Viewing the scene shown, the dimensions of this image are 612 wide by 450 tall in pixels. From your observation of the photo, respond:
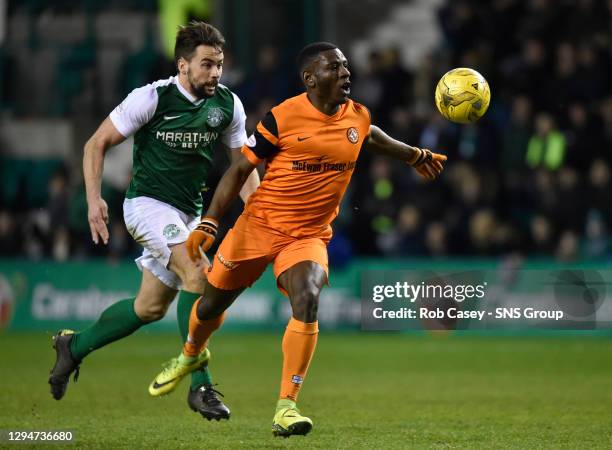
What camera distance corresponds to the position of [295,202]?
7312mm

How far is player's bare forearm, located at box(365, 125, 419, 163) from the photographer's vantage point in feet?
25.1

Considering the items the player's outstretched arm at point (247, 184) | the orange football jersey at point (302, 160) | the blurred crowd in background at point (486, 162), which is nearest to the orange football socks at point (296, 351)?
the orange football jersey at point (302, 160)

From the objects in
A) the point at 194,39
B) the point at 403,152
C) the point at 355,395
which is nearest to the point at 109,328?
the point at 194,39

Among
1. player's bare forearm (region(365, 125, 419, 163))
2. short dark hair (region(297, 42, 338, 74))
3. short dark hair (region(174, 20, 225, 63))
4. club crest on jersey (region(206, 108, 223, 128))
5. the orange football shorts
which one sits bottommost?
the orange football shorts

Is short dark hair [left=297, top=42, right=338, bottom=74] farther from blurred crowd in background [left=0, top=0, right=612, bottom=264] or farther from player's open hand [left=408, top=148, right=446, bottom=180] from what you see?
blurred crowd in background [left=0, top=0, right=612, bottom=264]

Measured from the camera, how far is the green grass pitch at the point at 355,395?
7.26 m

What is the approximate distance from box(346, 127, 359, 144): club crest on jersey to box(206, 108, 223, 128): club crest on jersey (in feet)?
3.50

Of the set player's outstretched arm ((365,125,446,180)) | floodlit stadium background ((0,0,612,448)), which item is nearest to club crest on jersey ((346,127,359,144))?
player's outstretched arm ((365,125,446,180))

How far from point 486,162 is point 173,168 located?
9.79m

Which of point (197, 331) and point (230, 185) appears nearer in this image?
point (230, 185)

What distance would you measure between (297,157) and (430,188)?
32.7ft

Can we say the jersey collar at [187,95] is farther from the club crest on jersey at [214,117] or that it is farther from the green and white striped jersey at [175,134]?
the club crest on jersey at [214,117]

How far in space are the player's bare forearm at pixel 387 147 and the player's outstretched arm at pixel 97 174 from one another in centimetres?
163

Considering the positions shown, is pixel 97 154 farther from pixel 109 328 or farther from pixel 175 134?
pixel 109 328
